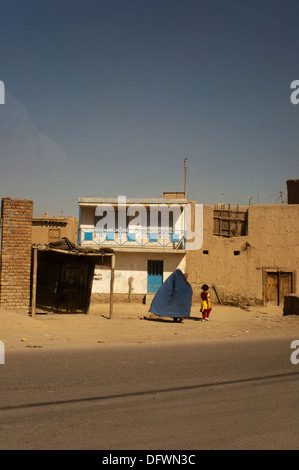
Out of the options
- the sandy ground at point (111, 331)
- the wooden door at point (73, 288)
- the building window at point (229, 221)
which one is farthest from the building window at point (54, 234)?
the sandy ground at point (111, 331)

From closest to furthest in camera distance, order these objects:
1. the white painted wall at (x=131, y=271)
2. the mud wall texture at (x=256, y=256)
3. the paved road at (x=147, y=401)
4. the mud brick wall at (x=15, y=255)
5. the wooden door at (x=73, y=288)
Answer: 1. the paved road at (x=147, y=401)
2. the mud brick wall at (x=15, y=255)
3. the wooden door at (x=73, y=288)
4. the mud wall texture at (x=256, y=256)
5. the white painted wall at (x=131, y=271)

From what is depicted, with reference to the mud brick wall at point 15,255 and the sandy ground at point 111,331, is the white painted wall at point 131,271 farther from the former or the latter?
the mud brick wall at point 15,255

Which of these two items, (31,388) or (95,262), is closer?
(31,388)

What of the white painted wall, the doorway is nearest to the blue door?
the white painted wall

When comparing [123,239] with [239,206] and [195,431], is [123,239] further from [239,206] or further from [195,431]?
[195,431]

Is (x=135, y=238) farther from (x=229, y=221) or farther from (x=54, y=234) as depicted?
(x=54, y=234)

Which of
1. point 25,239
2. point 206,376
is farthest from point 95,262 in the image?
point 206,376

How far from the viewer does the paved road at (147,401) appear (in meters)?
4.23

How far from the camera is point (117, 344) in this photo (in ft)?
33.3

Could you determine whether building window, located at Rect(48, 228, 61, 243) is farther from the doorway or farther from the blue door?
the doorway

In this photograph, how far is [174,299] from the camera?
1518 centimetres

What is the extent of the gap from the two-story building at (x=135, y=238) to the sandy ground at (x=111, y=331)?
9500mm

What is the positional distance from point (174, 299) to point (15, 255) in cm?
564

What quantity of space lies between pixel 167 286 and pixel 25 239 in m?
5.29
